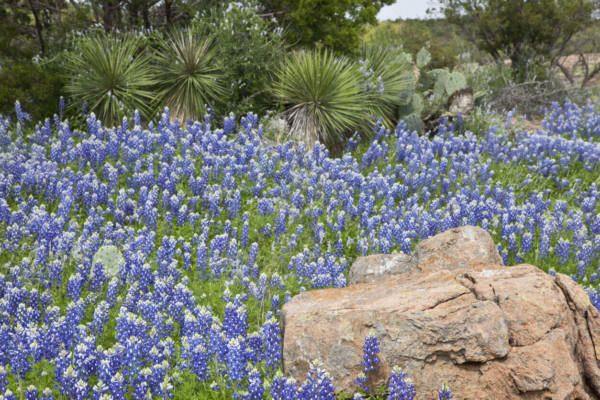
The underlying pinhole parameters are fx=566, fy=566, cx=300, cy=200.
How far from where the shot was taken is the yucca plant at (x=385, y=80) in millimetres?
13469

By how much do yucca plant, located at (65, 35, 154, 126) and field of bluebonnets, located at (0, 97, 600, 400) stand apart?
44 centimetres

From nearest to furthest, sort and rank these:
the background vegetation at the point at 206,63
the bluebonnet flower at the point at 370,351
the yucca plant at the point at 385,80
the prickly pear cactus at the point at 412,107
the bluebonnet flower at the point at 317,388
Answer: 1. the bluebonnet flower at the point at 317,388
2. the bluebonnet flower at the point at 370,351
3. the background vegetation at the point at 206,63
4. the yucca plant at the point at 385,80
5. the prickly pear cactus at the point at 412,107

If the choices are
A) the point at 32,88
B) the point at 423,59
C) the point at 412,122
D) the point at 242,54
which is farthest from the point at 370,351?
the point at 423,59

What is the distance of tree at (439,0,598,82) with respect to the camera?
61.3 ft

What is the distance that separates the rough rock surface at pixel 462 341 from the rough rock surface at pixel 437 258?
136 centimetres

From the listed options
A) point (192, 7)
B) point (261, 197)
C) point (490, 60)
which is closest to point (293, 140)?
point (261, 197)

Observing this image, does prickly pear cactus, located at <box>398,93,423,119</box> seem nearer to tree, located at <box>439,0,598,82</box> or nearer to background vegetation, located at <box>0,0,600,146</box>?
background vegetation, located at <box>0,0,600,146</box>

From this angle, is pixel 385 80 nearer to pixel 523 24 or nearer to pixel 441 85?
pixel 441 85

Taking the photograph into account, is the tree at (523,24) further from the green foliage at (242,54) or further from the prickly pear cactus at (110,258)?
the prickly pear cactus at (110,258)

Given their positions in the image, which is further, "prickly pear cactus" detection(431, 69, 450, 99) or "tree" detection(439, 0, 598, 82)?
"tree" detection(439, 0, 598, 82)

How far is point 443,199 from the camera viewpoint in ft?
31.1

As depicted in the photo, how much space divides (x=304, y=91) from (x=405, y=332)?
832 cm

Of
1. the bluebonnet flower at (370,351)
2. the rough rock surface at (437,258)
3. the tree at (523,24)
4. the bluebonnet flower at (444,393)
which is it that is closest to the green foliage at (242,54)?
the rough rock surface at (437,258)

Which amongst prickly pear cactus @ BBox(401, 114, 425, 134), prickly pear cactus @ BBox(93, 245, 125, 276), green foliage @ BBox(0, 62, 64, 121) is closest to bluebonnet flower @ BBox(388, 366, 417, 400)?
prickly pear cactus @ BBox(93, 245, 125, 276)
